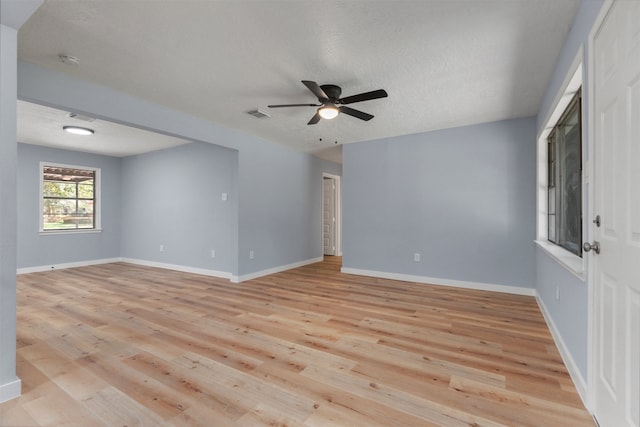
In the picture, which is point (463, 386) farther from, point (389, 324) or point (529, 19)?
point (529, 19)

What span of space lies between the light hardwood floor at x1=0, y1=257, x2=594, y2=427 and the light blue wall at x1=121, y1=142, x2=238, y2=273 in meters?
1.55

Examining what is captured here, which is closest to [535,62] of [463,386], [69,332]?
[463,386]

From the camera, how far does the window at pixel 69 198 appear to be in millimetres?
6051

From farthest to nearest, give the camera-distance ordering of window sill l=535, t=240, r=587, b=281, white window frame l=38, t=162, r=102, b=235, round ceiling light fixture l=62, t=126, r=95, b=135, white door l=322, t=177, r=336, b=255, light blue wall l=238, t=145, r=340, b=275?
white door l=322, t=177, r=336, b=255 < white window frame l=38, t=162, r=102, b=235 < light blue wall l=238, t=145, r=340, b=275 < round ceiling light fixture l=62, t=126, r=95, b=135 < window sill l=535, t=240, r=587, b=281

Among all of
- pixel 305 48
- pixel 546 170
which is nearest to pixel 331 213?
pixel 546 170

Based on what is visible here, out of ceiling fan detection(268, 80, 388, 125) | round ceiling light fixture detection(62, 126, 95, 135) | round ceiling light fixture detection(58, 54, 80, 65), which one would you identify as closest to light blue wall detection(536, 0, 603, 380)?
ceiling fan detection(268, 80, 388, 125)

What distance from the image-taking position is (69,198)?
640 cm

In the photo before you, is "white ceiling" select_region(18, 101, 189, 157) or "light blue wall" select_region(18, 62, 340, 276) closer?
"light blue wall" select_region(18, 62, 340, 276)

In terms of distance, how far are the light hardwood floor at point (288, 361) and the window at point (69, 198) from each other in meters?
2.68

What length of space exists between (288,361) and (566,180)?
3.10 meters

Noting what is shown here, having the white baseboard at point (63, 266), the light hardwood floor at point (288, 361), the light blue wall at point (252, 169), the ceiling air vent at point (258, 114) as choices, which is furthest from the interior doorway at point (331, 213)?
the white baseboard at point (63, 266)

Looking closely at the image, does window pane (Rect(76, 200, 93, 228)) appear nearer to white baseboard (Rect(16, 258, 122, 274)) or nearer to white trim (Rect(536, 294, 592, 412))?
white baseboard (Rect(16, 258, 122, 274))

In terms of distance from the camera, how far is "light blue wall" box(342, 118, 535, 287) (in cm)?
414

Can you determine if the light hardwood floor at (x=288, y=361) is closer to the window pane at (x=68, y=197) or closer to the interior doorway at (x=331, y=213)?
the window pane at (x=68, y=197)
